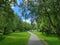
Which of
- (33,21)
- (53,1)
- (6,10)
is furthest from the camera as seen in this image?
(6,10)

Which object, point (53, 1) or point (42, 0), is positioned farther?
point (42, 0)

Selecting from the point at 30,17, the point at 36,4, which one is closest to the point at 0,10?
the point at 30,17

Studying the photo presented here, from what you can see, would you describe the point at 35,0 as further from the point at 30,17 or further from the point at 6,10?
the point at 6,10

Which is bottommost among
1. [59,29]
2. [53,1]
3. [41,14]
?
[59,29]

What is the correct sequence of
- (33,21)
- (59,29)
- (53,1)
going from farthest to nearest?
(33,21)
(59,29)
(53,1)

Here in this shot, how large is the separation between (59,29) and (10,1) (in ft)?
25.8

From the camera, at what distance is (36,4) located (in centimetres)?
2277

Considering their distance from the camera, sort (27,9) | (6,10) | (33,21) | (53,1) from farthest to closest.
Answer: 1. (6,10)
2. (33,21)
3. (27,9)
4. (53,1)

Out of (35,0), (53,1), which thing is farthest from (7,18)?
(53,1)

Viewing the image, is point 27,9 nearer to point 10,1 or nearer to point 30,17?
point 30,17

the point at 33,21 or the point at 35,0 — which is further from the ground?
the point at 35,0

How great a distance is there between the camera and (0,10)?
93.5 feet

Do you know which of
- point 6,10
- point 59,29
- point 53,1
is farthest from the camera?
point 6,10

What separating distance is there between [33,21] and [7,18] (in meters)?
5.09
